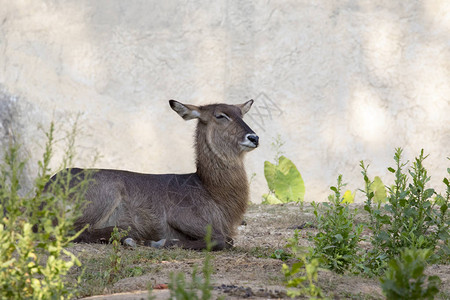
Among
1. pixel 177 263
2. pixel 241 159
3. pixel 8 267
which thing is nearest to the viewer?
pixel 8 267

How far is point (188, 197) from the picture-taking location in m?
6.19

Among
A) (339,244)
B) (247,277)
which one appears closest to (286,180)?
(339,244)

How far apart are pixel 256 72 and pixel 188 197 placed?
17.5 ft

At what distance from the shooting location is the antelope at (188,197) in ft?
19.6

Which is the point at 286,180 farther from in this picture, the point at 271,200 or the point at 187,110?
the point at 187,110

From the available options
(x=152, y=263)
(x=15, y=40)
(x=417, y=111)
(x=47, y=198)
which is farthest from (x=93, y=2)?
(x=47, y=198)

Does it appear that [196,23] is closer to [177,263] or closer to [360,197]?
[360,197]

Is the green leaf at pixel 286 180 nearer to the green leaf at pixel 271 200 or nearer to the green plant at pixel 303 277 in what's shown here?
the green leaf at pixel 271 200

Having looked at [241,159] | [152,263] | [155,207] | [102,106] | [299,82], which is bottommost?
[152,263]

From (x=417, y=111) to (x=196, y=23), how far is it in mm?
3876

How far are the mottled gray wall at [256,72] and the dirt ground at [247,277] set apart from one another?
15.7 ft

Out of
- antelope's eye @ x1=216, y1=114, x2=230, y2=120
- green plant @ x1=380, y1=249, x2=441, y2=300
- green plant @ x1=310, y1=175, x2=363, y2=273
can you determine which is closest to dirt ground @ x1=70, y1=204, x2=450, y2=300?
green plant @ x1=310, y1=175, x2=363, y2=273

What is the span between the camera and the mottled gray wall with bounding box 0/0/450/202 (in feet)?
36.3

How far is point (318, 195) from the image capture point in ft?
36.0
